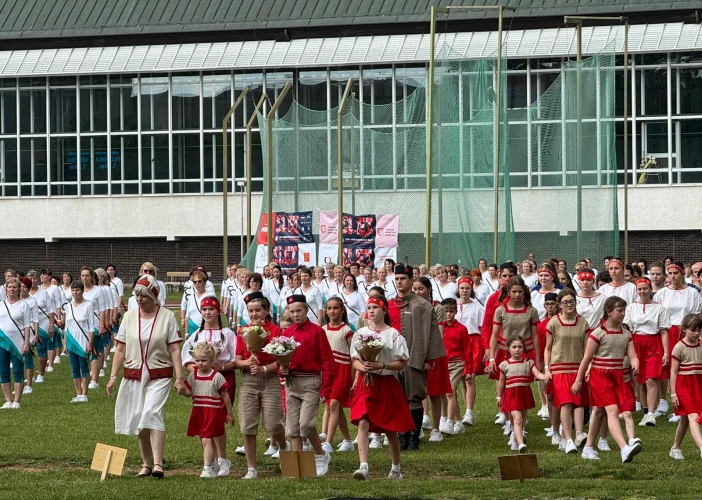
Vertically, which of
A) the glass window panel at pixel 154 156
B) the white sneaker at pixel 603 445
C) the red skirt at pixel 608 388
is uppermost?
the glass window panel at pixel 154 156

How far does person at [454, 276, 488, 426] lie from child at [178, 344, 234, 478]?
477cm

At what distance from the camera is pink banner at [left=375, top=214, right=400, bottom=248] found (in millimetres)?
25891

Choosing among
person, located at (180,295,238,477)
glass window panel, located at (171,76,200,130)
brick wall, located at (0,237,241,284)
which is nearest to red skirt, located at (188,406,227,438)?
person, located at (180,295,238,477)

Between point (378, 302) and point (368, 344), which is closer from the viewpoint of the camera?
point (368, 344)

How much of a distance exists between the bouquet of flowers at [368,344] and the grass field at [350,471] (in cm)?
111

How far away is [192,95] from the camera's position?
173ft

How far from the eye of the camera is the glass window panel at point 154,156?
175 feet

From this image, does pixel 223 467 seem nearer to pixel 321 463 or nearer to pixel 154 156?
pixel 321 463

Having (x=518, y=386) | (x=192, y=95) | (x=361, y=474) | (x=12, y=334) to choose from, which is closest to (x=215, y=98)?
(x=192, y=95)

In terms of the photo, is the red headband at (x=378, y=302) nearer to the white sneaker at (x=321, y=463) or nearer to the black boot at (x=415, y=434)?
the white sneaker at (x=321, y=463)

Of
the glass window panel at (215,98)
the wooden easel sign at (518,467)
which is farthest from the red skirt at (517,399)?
the glass window panel at (215,98)

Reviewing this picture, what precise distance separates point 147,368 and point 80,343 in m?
7.89

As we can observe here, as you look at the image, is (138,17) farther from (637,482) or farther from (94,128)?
(637,482)

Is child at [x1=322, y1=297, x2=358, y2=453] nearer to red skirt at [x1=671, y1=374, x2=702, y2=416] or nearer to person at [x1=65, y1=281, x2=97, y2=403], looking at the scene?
red skirt at [x1=671, y1=374, x2=702, y2=416]
